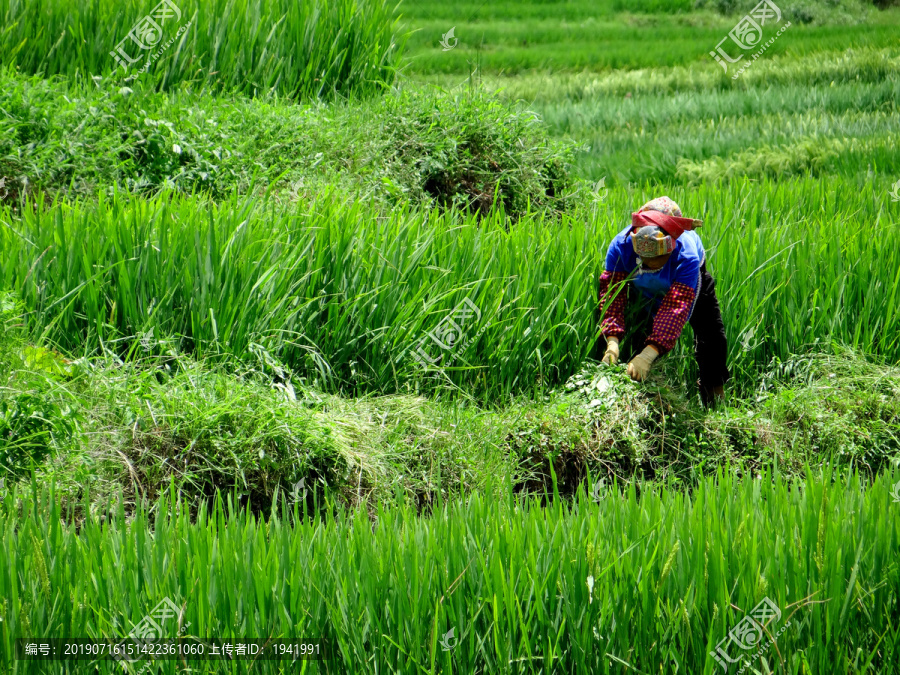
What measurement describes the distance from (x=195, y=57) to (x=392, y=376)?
3.69 meters

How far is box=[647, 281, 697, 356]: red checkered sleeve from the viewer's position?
3234 millimetres

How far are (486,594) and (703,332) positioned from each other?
79.8 inches

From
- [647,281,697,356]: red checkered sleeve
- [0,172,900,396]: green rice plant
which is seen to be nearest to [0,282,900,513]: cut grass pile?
[0,172,900,396]: green rice plant

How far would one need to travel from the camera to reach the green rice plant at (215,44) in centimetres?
568

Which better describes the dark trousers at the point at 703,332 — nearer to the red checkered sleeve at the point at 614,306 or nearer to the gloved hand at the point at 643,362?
the red checkered sleeve at the point at 614,306

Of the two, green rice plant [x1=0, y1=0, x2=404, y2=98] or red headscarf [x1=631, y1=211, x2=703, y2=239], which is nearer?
red headscarf [x1=631, y1=211, x2=703, y2=239]

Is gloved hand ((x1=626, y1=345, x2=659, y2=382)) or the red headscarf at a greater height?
the red headscarf

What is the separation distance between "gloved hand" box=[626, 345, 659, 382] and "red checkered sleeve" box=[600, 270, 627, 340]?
223 mm

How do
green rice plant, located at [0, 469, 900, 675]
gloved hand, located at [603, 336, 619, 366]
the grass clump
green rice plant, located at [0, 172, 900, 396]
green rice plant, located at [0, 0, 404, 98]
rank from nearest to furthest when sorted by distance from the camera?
1. green rice plant, located at [0, 469, 900, 675]
2. green rice plant, located at [0, 172, 900, 396]
3. gloved hand, located at [603, 336, 619, 366]
4. the grass clump
5. green rice plant, located at [0, 0, 404, 98]

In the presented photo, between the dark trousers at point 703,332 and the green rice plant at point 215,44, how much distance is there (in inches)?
129

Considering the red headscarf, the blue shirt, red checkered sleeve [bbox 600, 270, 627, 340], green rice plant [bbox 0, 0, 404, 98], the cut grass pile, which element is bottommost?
the cut grass pile

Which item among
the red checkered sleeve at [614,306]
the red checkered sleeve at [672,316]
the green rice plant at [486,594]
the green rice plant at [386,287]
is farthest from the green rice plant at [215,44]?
the green rice plant at [486,594]

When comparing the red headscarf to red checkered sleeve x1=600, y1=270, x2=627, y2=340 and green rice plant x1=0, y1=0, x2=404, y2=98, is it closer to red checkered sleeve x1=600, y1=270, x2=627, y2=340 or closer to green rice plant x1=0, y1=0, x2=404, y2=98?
red checkered sleeve x1=600, y1=270, x2=627, y2=340

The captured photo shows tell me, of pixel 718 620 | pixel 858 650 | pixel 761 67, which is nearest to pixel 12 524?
pixel 718 620
